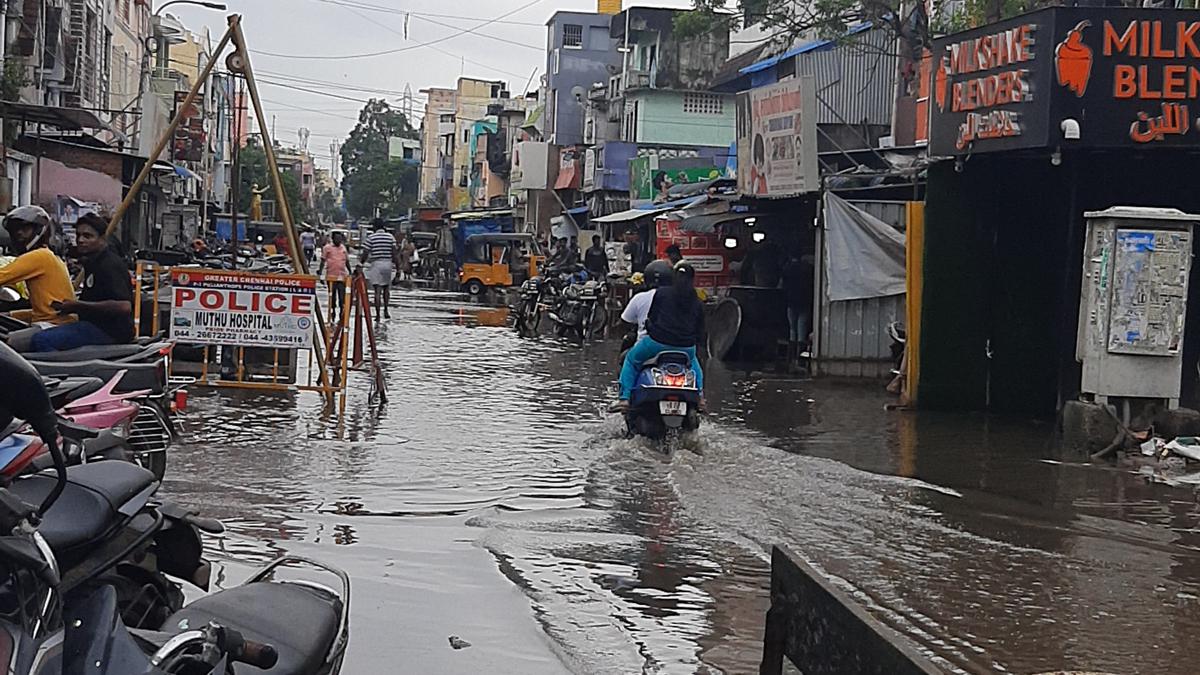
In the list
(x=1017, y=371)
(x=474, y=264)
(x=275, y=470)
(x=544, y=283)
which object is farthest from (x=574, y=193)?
(x=275, y=470)

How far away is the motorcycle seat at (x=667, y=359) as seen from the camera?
1168cm

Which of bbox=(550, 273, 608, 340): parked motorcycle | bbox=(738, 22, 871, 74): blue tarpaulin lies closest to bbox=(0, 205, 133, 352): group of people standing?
bbox=(550, 273, 608, 340): parked motorcycle

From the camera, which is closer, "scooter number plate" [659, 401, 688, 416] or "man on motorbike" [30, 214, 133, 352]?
"man on motorbike" [30, 214, 133, 352]

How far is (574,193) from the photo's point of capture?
65.0 m

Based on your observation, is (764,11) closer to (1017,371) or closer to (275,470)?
(1017,371)

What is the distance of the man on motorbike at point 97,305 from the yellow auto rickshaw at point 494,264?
34.6 m

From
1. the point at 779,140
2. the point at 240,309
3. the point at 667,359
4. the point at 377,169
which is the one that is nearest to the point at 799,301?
the point at 779,140

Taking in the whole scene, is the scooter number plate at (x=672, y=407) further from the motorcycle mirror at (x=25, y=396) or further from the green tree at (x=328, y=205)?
the green tree at (x=328, y=205)

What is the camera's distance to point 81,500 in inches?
152

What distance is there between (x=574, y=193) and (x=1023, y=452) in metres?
53.2

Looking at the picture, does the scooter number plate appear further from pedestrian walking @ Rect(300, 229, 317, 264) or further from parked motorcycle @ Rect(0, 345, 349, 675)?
pedestrian walking @ Rect(300, 229, 317, 264)

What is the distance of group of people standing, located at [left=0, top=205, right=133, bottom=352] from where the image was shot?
30.8 feet

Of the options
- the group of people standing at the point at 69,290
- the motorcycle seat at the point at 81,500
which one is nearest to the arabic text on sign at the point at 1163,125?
the group of people standing at the point at 69,290

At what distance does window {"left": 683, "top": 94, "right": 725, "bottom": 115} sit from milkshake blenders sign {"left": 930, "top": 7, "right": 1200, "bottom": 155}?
1774 inches
